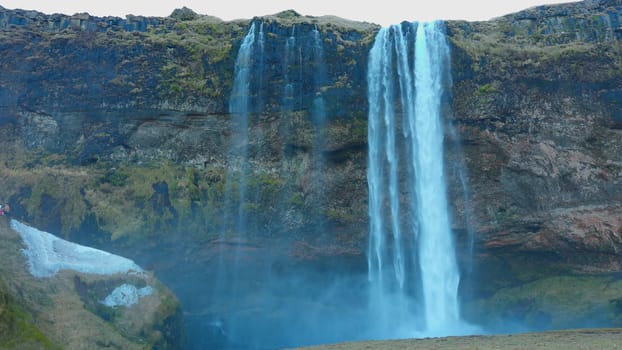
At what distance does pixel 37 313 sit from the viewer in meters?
20.6

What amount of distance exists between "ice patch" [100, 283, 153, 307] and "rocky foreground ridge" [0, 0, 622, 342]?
17.2ft

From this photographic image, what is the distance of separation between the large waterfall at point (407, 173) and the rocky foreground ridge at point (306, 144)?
76 centimetres

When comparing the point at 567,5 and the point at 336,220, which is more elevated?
the point at 567,5

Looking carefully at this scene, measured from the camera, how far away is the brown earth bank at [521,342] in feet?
65.5

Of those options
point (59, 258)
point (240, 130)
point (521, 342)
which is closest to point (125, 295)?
point (59, 258)

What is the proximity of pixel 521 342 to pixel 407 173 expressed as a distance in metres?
11.7

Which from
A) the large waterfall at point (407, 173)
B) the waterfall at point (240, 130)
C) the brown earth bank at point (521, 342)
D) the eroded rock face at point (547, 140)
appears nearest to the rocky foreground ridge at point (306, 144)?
the eroded rock face at point (547, 140)

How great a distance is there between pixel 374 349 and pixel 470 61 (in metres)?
16.4

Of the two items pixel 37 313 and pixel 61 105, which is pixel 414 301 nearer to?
pixel 37 313

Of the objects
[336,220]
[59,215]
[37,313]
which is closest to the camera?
[37,313]

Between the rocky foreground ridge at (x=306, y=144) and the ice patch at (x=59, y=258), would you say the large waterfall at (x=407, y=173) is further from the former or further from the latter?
the ice patch at (x=59, y=258)

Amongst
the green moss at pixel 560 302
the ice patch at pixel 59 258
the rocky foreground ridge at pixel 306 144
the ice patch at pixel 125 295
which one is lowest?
the green moss at pixel 560 302

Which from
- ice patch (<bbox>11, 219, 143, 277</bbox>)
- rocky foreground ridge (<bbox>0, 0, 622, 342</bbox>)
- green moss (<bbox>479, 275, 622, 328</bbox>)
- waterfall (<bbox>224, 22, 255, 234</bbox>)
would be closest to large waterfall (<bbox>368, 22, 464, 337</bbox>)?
rocky foreground ridge (<bbox>0, 0, 622, 342</bbox>)

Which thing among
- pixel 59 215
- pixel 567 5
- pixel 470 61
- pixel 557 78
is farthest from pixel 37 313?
pixel 567 5
